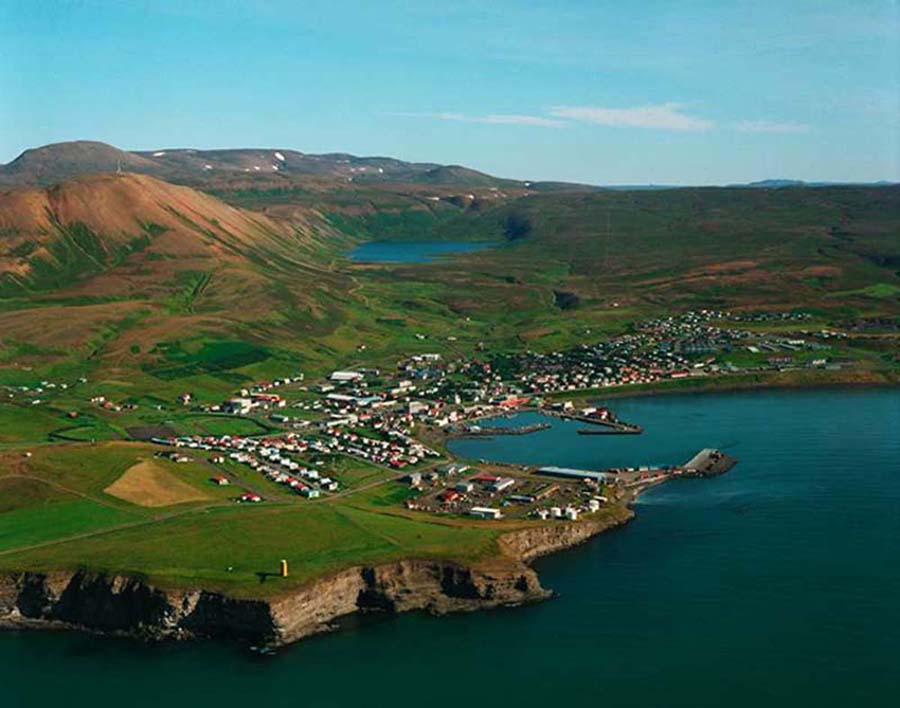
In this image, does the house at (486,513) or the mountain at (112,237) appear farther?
the mountain at (112,237)

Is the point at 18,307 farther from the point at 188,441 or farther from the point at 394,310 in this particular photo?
the point at 188,441

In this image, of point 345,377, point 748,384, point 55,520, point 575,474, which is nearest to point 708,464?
point 575,474

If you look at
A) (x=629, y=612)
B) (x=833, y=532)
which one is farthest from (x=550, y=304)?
(x=629, y=612)

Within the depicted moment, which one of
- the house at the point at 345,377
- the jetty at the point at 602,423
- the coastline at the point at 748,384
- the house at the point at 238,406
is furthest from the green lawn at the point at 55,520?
the coastline at the point at 748,384

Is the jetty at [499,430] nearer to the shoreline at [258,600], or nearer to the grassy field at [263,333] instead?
the grassy field at [263,333]

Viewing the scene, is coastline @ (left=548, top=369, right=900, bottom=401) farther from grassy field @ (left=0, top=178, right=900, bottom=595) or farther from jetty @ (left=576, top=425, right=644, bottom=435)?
jetty @ (left=576, top=425, right=644, bottom=435)

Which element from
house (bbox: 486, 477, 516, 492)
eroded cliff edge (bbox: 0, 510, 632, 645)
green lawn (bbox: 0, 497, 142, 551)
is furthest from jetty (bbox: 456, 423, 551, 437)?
green lawn (bbox: 0, 497, 142, 551)
